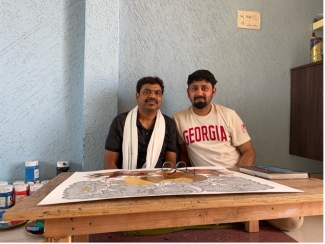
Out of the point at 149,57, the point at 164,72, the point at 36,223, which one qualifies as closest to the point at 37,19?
the point at 149,57

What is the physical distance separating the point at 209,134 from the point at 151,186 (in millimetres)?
715

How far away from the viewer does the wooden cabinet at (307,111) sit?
1245 mm

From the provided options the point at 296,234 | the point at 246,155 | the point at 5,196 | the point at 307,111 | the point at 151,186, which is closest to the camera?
the point at 151,186

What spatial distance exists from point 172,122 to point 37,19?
3.04 feet

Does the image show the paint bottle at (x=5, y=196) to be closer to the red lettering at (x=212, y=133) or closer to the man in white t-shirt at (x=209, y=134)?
the man in white t-shirt at (x=209, y=134)

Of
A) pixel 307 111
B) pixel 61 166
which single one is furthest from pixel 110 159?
pixel 307 111

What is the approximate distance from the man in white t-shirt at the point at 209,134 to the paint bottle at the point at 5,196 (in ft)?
2.85

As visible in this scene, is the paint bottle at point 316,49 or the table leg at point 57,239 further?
the paint bottle at point 316,49

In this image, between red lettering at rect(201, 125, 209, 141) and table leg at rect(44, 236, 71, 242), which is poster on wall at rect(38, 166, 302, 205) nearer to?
table leg at rect(44, 236, 71, 242)

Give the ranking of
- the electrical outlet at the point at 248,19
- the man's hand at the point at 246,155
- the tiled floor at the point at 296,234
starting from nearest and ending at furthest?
the tiled floor at the point at 296,234
the man's hand at the point at 246,155
the electrical outlet at the point at 248,19

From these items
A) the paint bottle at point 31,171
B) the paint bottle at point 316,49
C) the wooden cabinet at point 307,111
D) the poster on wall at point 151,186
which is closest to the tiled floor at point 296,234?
the paint bottle at point 31,171

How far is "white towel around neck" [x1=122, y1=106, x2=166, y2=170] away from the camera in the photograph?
109cm

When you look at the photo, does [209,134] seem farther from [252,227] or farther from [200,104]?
[252,227]

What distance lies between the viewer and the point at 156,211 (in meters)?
0.48
